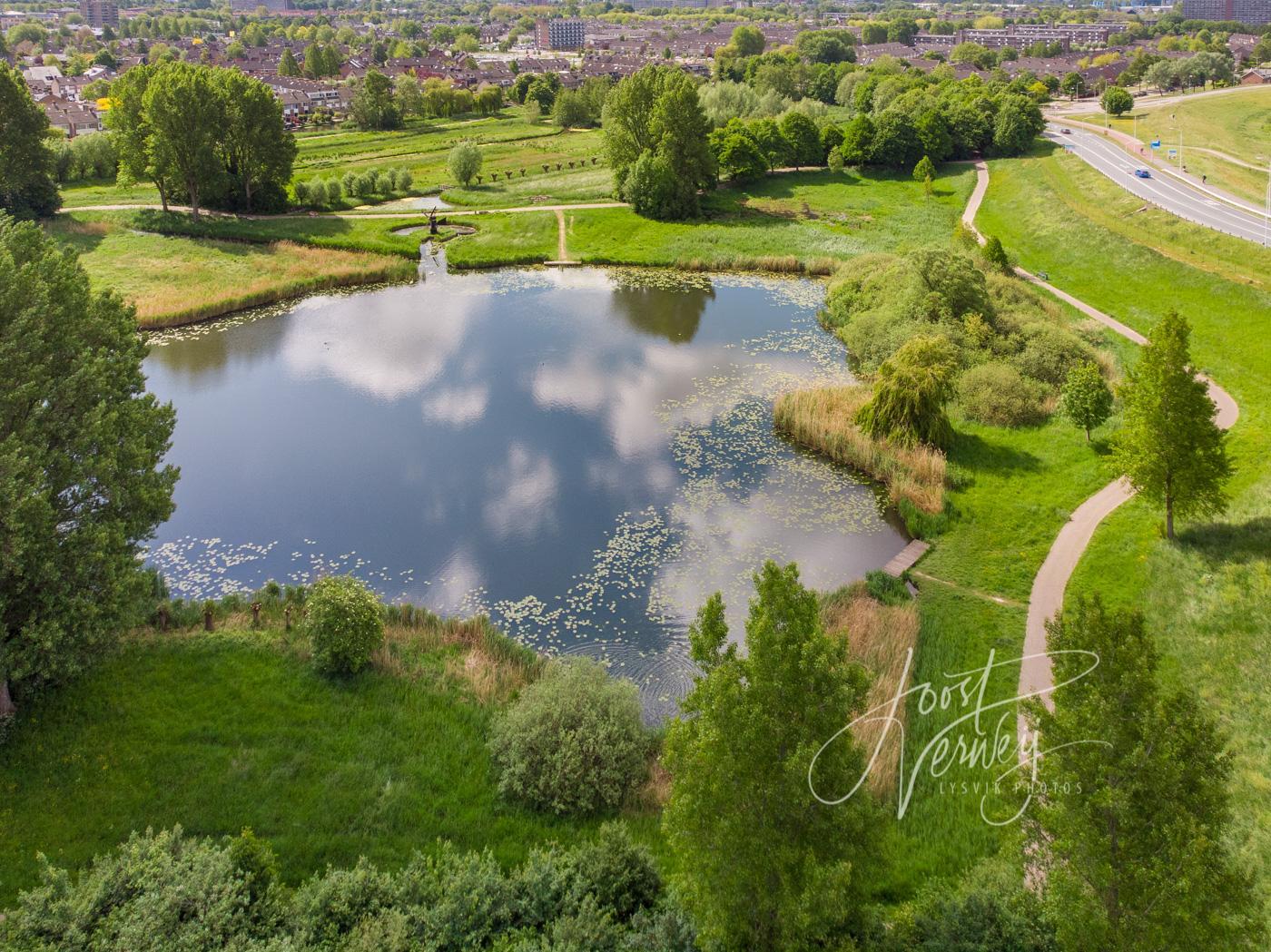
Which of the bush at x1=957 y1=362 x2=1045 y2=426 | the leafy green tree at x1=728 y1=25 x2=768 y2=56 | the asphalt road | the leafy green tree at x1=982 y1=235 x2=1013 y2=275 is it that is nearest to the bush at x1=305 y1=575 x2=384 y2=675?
the bush at x1=957 y1=362 x2=1045 y2=426

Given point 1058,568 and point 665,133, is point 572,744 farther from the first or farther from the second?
point 665,133

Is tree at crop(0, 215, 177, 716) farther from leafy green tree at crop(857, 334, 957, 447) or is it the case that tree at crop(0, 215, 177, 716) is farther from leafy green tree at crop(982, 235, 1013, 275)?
leafy green tree at crop(982, 235, 1013, 275)

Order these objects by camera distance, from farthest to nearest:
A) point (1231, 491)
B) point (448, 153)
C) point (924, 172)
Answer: point (448, 153) → point (924, 172) → point (1231, 491)

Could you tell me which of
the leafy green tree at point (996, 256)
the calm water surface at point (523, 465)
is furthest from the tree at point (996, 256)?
the calm water surface at point (523, 465)

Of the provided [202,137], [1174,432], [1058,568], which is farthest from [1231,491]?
[202,137]

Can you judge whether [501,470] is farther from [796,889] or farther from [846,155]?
[846,155]

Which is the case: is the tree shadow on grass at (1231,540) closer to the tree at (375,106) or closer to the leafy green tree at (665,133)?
the leafy green tree at (665,133)
